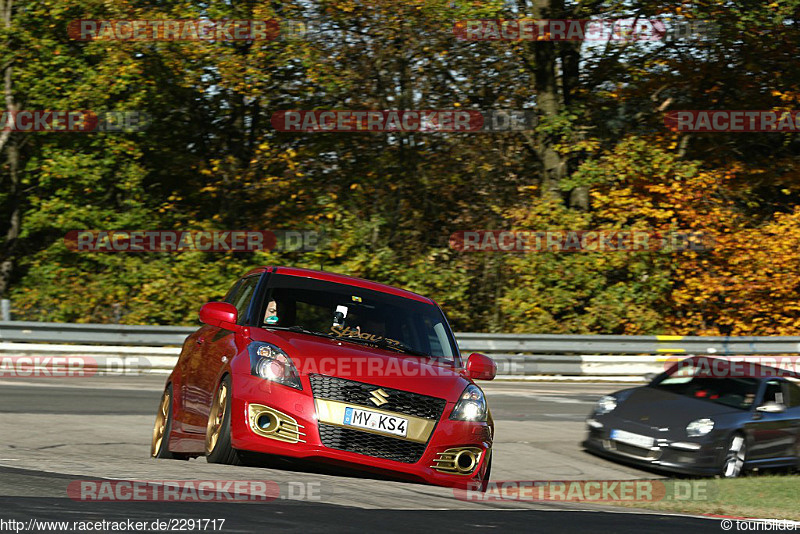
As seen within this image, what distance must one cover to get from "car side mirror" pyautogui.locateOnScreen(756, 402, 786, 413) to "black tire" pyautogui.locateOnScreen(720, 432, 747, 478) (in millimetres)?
624

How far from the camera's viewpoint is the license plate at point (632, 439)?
1223 centimetres

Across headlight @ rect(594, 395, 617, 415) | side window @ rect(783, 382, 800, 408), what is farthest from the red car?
side window @ rect(783, 382, 800, 408)

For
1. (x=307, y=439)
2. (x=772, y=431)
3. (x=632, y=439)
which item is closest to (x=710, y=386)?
(x=772, y=431)

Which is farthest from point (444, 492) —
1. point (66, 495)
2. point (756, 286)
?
point (756, 286)

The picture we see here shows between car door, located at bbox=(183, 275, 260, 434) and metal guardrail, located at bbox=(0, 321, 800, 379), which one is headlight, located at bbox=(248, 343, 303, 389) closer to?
car door, located at bbox=(183, 275, 260, 434)

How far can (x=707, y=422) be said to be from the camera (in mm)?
12227

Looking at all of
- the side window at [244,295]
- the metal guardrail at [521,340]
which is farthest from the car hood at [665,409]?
the metal guardrail at [521,340]

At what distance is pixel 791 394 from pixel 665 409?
1.97m

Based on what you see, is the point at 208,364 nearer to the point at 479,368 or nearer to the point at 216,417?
the point at 216,417

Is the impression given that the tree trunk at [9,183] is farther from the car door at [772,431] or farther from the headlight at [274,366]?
the headlight at [274,366]

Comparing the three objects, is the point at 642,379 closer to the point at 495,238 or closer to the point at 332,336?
the point at 495,238

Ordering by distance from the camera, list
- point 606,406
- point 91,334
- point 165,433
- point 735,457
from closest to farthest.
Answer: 1. point 165,433
2. point 735,457
3. point 606,406
4. point 91,334

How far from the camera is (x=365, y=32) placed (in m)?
24.9

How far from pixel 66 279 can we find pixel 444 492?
19.0m
